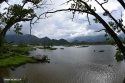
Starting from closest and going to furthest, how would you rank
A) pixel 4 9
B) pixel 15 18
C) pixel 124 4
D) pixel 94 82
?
1. pixel 124 4
2. pixel 15 18
3. pixel 4 9
4. pixel 94 82

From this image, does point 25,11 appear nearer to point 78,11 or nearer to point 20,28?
point 20,28

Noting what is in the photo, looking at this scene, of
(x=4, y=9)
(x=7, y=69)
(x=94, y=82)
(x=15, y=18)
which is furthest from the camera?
(x=7, y=69)

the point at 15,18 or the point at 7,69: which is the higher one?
the point at 15,18

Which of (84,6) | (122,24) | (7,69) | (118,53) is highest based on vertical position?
(84,6)

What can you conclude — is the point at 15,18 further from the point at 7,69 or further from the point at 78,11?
the point at 7,69

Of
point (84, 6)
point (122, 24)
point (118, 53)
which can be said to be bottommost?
point (118, 53)

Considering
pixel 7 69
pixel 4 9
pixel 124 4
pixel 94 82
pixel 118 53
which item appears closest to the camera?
pixel 124 4

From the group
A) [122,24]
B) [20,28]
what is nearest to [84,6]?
[122,24]

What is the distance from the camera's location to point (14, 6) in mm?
15523

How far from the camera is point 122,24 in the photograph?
11.5 meters

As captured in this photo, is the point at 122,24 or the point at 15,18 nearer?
the point at 122,24

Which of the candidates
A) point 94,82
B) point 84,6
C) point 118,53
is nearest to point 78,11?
point 84,6

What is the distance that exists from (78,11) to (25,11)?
15.6 ft

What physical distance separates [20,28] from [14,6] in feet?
6.30
